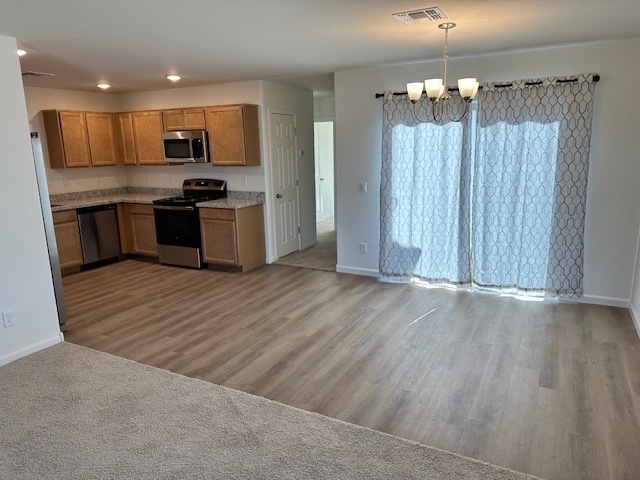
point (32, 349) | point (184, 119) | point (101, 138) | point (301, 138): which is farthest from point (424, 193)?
point (101, 138)

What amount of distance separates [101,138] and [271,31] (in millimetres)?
4395

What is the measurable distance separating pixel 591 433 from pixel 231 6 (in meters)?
3.28

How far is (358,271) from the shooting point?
5.66 meters

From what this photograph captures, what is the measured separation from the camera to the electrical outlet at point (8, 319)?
3379mm

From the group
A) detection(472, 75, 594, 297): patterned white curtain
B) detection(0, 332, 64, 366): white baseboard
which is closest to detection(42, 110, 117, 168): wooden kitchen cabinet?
detection(0, 332, 64, 366): white baseboard

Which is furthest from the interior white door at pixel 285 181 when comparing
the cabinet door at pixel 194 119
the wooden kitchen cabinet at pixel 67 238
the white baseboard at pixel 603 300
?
the white baseboard at pixel 603 300

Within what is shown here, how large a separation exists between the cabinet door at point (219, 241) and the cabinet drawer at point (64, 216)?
171cm

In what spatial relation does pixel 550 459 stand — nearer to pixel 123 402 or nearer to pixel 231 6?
pixel 123 402

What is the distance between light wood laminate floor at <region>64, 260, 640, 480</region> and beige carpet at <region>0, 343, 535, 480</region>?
16 centimetres

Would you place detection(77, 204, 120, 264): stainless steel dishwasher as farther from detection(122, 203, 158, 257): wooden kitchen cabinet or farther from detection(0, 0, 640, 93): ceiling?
detection(0, 0, 640, 93): ceiling

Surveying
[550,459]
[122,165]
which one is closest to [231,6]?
[550,459]

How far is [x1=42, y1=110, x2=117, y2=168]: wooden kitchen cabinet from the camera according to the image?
606 cm

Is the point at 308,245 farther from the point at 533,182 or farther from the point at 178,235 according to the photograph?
the point at 533,182

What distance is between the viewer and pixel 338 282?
537 centimetres
